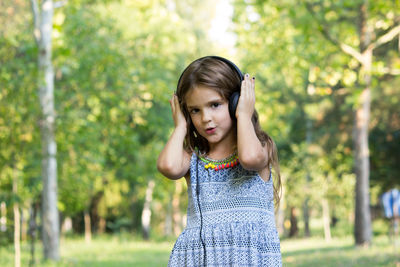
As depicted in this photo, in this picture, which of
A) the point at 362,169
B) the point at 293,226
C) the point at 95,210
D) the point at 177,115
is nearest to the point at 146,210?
the point at 95,210

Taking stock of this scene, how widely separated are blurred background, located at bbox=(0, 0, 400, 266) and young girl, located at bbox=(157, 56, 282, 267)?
625 cm

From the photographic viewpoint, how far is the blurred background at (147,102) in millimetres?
9789

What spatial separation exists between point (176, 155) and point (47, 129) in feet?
29.1

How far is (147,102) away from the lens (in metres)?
16.1

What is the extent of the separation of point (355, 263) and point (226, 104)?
8524 millimetres

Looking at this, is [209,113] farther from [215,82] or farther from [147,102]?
[147,102]

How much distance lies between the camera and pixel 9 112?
9016mm

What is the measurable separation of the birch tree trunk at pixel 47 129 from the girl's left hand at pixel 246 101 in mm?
8094

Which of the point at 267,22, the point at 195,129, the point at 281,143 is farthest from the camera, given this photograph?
the point at 281,143

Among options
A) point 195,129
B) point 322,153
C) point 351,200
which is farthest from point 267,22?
point 351,200

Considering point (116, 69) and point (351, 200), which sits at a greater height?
point (116, 69)

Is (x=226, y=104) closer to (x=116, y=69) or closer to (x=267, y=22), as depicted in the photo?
(x=116, y=69)

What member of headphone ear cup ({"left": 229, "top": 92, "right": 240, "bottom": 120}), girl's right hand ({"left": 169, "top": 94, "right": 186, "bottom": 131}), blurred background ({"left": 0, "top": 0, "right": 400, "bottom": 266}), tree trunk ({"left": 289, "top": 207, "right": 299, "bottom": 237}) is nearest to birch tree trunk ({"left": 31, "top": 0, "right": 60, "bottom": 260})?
blurred background ({"left": 0, "top": 0, "right": 400, "bottom": 266})

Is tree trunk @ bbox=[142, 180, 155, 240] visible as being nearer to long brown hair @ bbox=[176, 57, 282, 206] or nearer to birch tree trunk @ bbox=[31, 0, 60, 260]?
birch tree trunk @ bbox=[31, 0, 60, 260]
